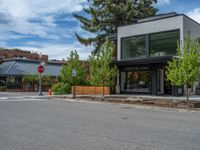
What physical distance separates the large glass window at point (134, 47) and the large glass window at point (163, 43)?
3.68 feet

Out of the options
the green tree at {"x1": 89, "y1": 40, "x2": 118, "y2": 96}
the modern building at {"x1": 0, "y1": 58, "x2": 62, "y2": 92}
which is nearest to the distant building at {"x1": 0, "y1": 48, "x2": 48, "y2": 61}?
the modern building at {"x1": 0, "y1": 58, "x2": 62, "y2": 92}

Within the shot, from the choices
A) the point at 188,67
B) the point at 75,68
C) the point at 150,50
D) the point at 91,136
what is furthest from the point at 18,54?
the point at 91,136

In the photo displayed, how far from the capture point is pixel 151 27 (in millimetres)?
33094

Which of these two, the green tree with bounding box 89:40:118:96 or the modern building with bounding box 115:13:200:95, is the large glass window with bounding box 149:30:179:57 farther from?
the green tree with bounding box 89:40:118:96

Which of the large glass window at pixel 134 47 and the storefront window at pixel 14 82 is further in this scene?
the storefront window at pixel 14 82

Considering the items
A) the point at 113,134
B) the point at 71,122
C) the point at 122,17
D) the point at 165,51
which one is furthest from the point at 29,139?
the point at 122,17

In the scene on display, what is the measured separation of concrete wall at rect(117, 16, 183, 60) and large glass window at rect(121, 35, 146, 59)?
524mm

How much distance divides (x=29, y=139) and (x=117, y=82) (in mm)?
27370

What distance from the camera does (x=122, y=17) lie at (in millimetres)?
48969

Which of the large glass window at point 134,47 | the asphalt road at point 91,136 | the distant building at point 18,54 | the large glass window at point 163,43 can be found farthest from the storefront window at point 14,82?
the asphalt road at point 91,136

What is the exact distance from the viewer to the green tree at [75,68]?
109ft

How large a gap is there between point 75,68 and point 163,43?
9848 mm

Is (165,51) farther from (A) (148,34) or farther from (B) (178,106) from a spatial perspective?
(B) (178,106)

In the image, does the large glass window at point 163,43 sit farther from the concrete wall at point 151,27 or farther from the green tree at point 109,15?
the green tree at point 109,15
